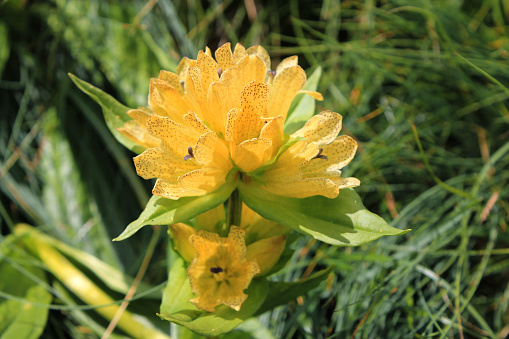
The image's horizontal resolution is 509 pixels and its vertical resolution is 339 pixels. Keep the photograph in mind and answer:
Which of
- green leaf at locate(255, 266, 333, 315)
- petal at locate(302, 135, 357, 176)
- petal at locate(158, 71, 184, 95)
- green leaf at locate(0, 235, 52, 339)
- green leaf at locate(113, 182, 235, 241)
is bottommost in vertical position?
green leaf at locate(0, 235, 52, 339)

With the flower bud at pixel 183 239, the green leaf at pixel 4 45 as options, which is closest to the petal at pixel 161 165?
the flower bud at pixel 183 239

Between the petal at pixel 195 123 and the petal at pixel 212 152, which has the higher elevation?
the petal at pixel 195 123

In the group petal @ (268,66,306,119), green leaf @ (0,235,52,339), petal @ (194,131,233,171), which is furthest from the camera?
green leaf @ (0,235,52,339)

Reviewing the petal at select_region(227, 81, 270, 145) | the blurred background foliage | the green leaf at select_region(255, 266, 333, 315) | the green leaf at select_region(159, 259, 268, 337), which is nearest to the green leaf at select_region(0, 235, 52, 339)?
the blurred background foliage

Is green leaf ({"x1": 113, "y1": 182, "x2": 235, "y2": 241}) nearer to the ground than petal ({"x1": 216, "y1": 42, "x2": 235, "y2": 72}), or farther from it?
nearer to the ground

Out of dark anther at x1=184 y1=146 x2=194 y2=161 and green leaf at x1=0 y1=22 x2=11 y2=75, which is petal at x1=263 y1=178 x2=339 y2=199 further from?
green leaf at x1=0 y1=22 x2=11 y2=75

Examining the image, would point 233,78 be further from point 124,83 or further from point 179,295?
point 124,83

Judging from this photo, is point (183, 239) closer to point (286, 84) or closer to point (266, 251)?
point (266, 251)

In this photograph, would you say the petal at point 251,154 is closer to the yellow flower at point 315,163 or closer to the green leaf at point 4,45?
the yellow flower at point 315,163
